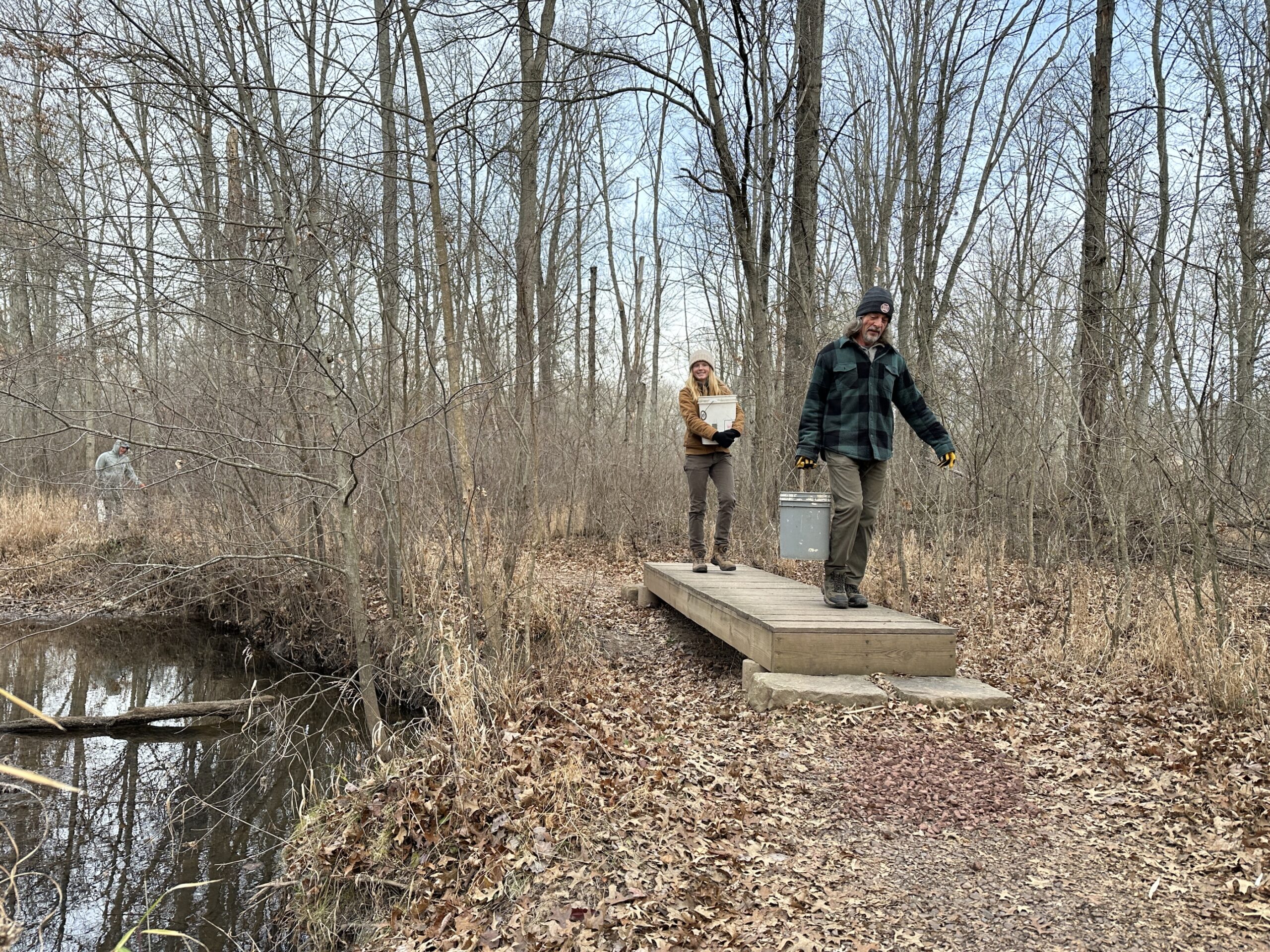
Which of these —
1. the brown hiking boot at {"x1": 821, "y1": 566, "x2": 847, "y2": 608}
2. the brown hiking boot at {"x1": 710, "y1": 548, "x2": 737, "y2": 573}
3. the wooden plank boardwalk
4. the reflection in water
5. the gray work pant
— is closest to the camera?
the reflection in water

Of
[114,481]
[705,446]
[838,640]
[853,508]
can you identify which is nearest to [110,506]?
[114,481]

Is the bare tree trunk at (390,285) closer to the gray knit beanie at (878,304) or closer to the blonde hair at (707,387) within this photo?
the blonde hair at (707,387)

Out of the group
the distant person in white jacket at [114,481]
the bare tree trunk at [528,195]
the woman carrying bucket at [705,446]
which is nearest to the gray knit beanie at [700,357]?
the woman carrying bucket at [705,446]

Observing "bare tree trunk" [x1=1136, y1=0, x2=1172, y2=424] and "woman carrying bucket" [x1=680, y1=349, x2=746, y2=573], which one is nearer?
"bare tree trunk" [x1=1136, y1=0, x2=1172, y2=424]

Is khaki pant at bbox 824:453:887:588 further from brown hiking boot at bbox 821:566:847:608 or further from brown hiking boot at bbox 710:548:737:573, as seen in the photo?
brown hiking boot at bbox 710:548:737:573

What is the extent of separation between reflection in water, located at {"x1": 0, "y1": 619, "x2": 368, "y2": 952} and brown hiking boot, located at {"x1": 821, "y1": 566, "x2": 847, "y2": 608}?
11.1 ft

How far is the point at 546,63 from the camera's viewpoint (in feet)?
33.0

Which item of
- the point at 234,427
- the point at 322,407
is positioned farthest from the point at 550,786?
the point at 234,427

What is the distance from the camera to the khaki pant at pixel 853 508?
5.33 meters

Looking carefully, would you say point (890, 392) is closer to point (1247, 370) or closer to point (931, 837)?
point (931, 837)

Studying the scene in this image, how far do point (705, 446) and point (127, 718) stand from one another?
17.1 ft

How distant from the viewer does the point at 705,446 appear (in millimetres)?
7109

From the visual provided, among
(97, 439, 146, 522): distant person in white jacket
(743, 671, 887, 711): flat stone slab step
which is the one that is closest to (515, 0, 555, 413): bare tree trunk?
(743, 671, 887, 711): flat stone slab step

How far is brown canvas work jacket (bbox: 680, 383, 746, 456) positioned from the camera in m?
6.92
